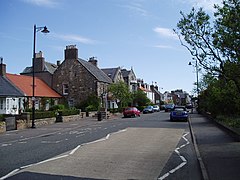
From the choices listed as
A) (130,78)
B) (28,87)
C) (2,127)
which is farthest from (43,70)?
(2,127)

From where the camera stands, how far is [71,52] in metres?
51.2

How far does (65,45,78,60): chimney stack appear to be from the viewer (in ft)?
167

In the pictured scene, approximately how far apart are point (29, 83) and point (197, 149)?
123 feet

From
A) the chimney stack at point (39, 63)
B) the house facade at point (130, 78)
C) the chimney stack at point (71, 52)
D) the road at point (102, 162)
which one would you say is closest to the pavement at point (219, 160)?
the road at point (102, 162)

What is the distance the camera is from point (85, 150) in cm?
1191

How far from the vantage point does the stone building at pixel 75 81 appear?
4928 centimetres

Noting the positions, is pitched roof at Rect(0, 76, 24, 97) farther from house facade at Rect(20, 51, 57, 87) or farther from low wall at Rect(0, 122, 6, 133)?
house facade at Rect(20, 51, 57, 87)

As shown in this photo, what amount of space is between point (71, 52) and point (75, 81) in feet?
16.6

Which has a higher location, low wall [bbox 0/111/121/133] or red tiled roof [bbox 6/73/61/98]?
red tiled roof [bbox 6/73/61/98]

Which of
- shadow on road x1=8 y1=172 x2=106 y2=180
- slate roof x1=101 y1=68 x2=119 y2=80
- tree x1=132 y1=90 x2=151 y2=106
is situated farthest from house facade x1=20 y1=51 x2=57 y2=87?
shadow on road x1=8 y1=172 x2=106 y2=180

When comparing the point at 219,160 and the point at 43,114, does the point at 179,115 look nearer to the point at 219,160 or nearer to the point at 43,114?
the point at 43,114

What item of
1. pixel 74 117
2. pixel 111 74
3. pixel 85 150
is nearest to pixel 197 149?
pixel 85 150

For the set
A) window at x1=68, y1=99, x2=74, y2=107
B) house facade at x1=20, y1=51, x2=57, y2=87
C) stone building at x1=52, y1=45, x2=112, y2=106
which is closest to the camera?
stone building at x1=52, y1=45, x2=112, y2=106

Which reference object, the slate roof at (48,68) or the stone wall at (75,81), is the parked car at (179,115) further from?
the slate roof at (48,68)
